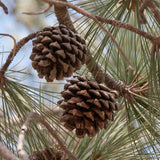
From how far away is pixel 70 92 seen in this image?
778 mm

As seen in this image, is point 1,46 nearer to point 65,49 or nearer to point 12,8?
point 12,8

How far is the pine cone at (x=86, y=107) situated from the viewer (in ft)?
2.49

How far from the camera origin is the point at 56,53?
2.48 feet

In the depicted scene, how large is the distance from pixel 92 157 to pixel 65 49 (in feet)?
1.41

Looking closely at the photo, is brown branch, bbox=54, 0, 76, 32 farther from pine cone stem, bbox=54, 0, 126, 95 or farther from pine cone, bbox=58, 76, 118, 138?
pine cone, bbox=58, 76, 118, 138

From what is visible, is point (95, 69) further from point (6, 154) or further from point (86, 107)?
point (6, 154)

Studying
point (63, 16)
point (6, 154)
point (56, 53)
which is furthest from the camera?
point (63, 16)

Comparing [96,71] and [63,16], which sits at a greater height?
[63,16]

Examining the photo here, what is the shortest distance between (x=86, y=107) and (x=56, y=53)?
0.17 m

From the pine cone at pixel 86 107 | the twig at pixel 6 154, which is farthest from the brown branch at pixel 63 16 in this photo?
the twig at pixel 6 154

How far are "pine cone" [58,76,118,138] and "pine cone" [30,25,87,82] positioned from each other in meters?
0.06

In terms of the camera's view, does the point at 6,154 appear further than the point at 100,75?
No

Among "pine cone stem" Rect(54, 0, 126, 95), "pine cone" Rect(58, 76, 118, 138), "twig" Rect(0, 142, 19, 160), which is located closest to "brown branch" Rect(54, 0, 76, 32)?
"pine cone stem" Rect(54, 0, 126, 95)

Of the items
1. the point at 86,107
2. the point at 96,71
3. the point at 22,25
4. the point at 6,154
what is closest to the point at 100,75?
the point at 96,71
